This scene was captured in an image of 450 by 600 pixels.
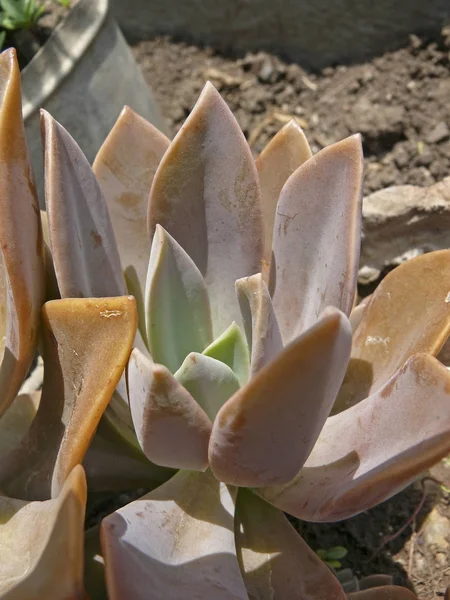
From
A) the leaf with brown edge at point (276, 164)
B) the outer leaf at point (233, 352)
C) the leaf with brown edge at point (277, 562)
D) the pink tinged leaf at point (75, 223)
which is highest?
the pink tinged leaf at point (75, 223)

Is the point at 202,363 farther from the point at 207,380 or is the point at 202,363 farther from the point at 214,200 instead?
the point at 214,200

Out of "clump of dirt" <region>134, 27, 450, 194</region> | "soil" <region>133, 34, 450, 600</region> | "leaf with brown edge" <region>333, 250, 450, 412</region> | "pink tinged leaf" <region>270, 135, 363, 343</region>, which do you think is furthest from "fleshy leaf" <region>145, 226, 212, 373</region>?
"clump of dirt" <region>134, 27, 450, 194</region>

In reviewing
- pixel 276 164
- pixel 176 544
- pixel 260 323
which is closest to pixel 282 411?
pixel 260 323

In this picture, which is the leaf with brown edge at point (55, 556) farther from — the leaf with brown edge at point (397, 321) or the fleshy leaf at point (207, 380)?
the leaf with brown edge at point (397, 321)

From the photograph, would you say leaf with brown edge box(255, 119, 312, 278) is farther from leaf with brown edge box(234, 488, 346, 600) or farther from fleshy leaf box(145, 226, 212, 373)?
leaf with brown edge box(234, 488, 346, 600)

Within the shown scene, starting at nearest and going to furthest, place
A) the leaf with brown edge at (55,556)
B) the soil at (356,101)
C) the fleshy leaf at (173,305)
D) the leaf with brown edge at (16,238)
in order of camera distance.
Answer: the leaf with brown edge at (55,556)
the leaf with brown edge at (16,238)
the fleshy leaf at (173,305)
the soil at (356,101)

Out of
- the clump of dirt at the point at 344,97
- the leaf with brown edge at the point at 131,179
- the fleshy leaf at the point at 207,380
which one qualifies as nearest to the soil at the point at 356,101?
the clump of dirt at the point at 344,97
